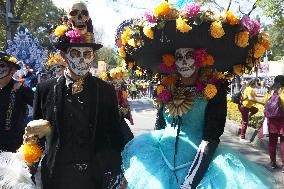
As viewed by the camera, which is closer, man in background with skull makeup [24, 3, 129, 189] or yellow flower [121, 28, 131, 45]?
man in background with skull makeup [24, 3, 129, 189]

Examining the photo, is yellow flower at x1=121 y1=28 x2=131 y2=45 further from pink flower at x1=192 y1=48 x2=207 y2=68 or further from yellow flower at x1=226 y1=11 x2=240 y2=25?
yellow flower at x1=226 y1=11 x2=240 y2=25

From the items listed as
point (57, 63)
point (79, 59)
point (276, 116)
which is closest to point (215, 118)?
point (79, 59)

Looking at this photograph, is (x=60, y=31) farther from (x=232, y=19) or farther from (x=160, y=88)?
(x=232, y=19)

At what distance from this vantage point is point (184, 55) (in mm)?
4016

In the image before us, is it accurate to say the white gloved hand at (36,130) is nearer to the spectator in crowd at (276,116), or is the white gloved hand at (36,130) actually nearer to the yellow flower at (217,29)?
the yellow flower at (217,29)

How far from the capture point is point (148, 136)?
4223 millimetres

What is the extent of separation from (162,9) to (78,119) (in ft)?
3.62

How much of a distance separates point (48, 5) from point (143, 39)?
4603 cm

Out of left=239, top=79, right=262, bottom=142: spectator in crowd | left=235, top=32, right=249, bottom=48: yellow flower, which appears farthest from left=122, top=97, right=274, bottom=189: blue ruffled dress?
left=239, top=79, right=262, bottom=142: spectator in crowd

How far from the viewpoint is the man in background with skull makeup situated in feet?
12.4

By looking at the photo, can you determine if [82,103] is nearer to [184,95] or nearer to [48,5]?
[184,95]

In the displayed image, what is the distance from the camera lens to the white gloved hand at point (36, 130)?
144 inches

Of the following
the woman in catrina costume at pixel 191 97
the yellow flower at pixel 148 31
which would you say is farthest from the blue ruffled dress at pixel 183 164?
the yellow flower at pixel 148 31

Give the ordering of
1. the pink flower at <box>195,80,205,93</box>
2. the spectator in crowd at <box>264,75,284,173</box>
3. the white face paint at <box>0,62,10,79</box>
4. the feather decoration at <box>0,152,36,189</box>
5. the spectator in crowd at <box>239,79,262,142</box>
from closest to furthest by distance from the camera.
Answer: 1. the feather decoration at <box>0,152,36,189</box>
2. the pink flower at <box>195,80,205,93</box>
3. the white face paint at <box>0,62,10,79</box>
4. the spectator in crowd at <box>264,75,284,173</box>
5. the spectator in crowd at <box>239,79,262,142</box>
